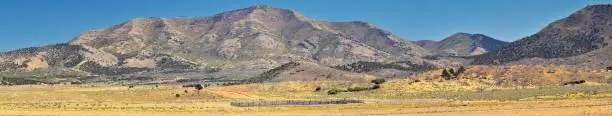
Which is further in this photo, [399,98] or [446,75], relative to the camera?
[446,75]

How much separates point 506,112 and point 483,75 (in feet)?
291

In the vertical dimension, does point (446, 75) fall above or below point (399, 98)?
above

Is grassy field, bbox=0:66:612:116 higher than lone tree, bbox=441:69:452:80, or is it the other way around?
lone tree, bbox=441:69:452:80

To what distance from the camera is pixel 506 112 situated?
207 ft

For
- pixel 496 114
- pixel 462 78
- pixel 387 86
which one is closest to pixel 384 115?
pixel 496 114

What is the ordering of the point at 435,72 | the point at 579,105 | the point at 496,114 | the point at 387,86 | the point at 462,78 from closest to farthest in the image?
1. the point at 496,114
2. the point at 579,105
3. the point at 387,86
4. the point at 462,78
5. the point at 435,72

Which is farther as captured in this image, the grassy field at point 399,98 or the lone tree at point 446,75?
the lone tree at point 446,75

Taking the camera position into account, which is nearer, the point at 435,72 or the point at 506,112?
the point at 506,112

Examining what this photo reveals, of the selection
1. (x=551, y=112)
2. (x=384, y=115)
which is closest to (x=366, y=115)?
(x=384, y=115)

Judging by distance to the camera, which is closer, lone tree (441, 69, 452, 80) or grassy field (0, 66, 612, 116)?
grassy field (0, 66, 612, 116)

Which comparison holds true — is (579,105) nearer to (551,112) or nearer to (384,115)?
(551,112)

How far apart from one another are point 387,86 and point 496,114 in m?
77.0

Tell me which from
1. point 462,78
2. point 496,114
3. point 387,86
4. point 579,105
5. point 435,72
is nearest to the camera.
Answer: point 496,114

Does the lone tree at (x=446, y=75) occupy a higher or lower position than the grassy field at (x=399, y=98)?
higher
